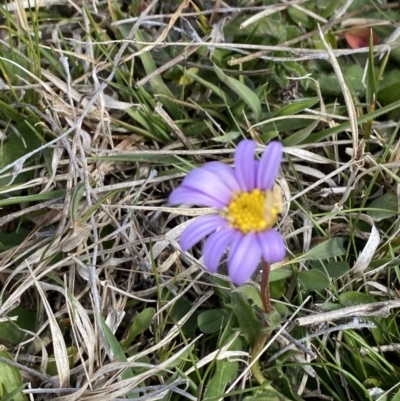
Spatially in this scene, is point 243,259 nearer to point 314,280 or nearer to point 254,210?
point 254,210

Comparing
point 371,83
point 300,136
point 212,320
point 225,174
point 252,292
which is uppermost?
point 225,174

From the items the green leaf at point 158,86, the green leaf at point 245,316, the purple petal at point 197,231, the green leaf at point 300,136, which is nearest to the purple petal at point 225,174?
the purple petal at point 197,231

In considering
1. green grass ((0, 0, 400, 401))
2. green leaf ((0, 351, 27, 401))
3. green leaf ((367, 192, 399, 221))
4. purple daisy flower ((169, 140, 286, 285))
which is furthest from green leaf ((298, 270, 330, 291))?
green leaf ((0, 351, 27, 401))

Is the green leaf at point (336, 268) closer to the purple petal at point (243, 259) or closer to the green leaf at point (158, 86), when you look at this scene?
the purple petal at point (243, 259)

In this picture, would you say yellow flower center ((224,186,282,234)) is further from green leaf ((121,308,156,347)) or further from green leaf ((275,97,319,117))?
green leaf ((275,97,319,117))

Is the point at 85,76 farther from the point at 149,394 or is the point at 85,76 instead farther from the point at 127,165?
the point at 149,394

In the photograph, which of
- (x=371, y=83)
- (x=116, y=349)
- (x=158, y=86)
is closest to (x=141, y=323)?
(x=116, y=349)

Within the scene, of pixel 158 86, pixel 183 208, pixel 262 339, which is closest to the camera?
pixel 262 339
